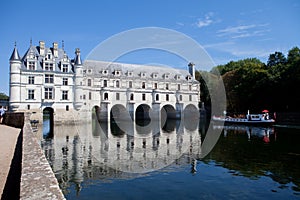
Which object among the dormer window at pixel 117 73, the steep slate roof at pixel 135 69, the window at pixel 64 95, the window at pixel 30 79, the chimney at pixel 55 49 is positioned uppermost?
the chimney at pixel 55 49

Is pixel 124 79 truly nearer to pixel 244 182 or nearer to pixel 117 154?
pixel 117 154

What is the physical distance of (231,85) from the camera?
49.2 m

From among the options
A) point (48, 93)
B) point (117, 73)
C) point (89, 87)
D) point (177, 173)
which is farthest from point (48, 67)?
point (177, 173)

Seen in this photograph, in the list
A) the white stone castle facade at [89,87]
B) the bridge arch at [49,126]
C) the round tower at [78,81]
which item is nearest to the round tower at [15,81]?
the white stone castle facade at [89,87]

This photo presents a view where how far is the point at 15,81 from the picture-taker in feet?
107

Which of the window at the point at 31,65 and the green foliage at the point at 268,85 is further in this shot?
the green foliage at the point at 268,85

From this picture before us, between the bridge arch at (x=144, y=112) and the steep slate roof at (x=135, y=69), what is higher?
the steep slate roof at (x=135, y=69)

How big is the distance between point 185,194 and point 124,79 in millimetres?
37898

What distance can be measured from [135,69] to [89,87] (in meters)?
11.6

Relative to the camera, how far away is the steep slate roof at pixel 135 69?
42906 mm

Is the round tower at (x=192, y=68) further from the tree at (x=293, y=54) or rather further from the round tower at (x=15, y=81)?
the round tower at (x=15, y=81)

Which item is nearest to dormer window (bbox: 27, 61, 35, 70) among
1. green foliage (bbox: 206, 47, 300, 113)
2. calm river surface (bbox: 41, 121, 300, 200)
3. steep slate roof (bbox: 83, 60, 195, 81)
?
steep slate roof (bbox: 83, 60, 195, 81)

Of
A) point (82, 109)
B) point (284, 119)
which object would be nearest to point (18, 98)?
point (82, 109)

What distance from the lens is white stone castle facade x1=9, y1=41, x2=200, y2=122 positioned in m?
33.5
